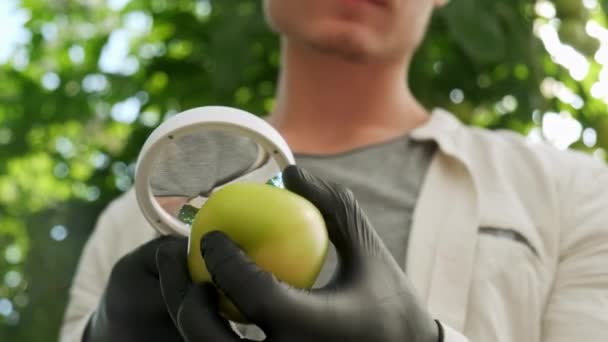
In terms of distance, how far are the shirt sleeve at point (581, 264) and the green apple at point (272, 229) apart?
0.39 metres

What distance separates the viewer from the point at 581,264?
44.1 inches

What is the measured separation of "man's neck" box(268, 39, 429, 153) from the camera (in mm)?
1309

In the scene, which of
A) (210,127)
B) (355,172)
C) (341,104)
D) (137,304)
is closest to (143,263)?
(137,304)

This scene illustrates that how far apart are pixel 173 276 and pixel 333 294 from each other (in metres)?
0.14

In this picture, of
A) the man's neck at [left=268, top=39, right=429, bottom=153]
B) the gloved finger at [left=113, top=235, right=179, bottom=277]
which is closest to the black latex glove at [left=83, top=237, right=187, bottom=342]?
the gloved finger at [left=113, top=235, right=179, bottom=277]

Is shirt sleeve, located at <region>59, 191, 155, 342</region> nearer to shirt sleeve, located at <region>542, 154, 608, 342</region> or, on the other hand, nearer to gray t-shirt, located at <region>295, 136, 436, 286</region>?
gray t-shirt, located at <region>295, 136, 436, 286</region>

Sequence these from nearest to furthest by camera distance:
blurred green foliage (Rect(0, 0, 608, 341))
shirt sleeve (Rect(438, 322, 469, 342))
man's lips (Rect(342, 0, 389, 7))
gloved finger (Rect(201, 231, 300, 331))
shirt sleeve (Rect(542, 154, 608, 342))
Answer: gloved finger (Rect(201, 231, 300, 331)), shirt sleeve (Rect(438, 322, 469, 342)), shirt sleeve (Rect(542, 154, 608, 342)), man's lips (Rect(342, 0, 389, 7)), blurred green foliage (Rect(0, 0, 608, 341))

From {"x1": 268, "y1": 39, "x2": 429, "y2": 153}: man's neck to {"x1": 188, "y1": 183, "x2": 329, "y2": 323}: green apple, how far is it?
0.50m

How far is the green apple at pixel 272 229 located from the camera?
2.52ft

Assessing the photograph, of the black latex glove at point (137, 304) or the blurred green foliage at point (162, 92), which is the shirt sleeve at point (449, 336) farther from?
the blurred green foliage at point (162, 92)

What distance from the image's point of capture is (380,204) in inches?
46.6

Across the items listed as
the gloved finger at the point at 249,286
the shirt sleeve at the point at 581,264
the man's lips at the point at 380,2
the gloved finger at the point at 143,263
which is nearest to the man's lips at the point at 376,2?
the man's lips at the point at 380,2

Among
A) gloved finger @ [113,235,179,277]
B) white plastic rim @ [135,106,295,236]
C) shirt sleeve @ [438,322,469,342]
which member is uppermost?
white plastic rim @ [135,106,295,236]

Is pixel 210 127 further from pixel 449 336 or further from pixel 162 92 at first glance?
pixel 162 92
